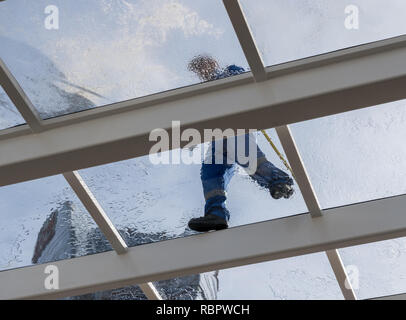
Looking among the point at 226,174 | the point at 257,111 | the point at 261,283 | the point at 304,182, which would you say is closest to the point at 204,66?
the point at 257,111

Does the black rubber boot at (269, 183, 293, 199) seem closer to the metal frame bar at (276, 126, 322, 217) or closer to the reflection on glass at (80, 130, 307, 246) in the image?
the metal frame bar at (276, 126, 322, 217)

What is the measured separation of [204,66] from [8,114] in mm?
1427

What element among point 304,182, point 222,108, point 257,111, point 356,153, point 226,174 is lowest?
point 257,111

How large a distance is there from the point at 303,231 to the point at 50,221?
2.07 meters

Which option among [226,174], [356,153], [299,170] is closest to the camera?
[299,170]

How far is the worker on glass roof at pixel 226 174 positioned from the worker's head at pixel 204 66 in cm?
74

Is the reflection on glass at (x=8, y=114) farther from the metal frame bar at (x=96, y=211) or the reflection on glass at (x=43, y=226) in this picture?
the reflection on glass at (x=43, y=226)

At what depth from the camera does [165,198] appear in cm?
648

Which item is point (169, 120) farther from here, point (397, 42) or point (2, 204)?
point (2, 204)

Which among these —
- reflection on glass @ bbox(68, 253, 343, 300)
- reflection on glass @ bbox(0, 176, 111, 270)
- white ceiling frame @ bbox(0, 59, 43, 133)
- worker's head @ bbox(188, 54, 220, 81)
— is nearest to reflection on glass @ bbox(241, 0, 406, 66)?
worker's head @ bbox(188, 54, 220, 81)

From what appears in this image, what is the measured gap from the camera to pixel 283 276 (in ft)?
23.6

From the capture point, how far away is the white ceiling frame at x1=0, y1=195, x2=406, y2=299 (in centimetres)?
627

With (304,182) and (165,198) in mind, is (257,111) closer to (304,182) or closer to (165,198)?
(304,182)

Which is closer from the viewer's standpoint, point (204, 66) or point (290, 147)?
point (204, 66)
